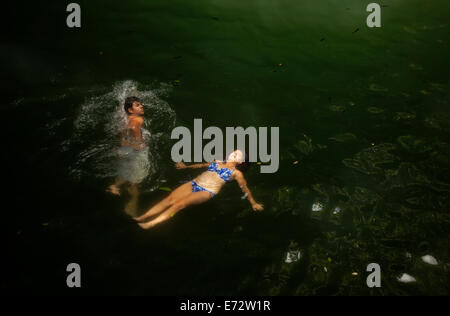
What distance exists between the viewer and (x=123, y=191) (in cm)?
532

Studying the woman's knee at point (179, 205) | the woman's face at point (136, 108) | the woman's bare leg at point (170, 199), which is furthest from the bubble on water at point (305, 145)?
the woman's face at point (136, 108)

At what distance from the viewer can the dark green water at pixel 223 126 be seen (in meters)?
4.49

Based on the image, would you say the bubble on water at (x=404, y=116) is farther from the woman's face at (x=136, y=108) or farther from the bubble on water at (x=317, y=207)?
the woman's face at (x=136, y=108)

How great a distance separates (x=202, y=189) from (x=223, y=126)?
214 cm

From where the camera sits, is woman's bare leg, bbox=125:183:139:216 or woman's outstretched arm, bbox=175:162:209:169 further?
woman's outstretched arm, bbox=175:162:209:169

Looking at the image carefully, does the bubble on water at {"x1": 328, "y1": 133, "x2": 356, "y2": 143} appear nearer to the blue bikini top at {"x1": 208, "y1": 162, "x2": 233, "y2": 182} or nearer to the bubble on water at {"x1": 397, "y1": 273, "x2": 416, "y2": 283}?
the blue bikini top at {"x1": 208, "y1": 162, "x2": 233, "y2": 182}

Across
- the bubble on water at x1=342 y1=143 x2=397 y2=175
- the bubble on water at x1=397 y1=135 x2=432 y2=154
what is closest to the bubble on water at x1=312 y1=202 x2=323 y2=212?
the bubble on water at x1=342 y1=143 x2=397 y2=175

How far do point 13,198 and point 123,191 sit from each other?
1722 millimetres

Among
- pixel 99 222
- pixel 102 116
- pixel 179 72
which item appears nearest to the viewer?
pixel 99 222


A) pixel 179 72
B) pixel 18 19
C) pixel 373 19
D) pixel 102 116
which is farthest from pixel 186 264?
pixel 373 19

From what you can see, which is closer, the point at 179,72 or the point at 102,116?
the point at 102,116

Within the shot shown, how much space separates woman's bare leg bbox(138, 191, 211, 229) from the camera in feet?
16.0
